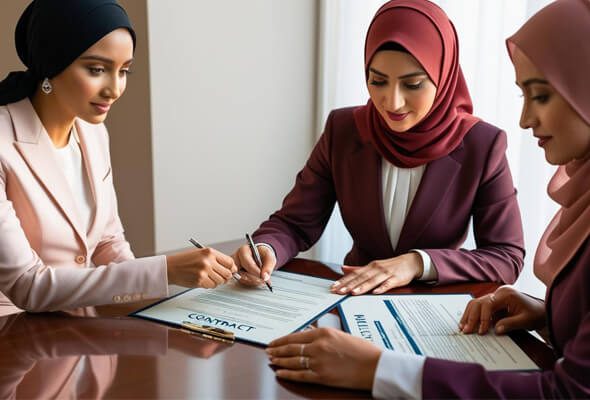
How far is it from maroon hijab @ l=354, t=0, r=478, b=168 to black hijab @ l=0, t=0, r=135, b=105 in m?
0.71

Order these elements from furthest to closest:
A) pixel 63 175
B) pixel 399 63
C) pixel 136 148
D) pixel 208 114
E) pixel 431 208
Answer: pixel 208 114, pixel 136 148, pixel 431 208, pixel 399 63, pixel 63 175

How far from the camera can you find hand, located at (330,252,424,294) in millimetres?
1400

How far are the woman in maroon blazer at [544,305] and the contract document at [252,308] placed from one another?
108 millimetres

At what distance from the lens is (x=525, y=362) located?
3.43 ft

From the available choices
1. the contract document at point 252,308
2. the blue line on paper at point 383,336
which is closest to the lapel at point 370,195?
the contract document at point 252,308

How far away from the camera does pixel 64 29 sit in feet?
4.59

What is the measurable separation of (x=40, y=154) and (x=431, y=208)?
3.44 feet

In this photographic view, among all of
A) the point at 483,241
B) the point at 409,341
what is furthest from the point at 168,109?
the point at 409,341

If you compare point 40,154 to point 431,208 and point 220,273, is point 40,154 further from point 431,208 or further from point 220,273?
point 431,208

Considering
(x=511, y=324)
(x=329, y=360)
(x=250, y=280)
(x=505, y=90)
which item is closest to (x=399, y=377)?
(x=329, y=360)

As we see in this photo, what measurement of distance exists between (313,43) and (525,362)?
7.88 ft

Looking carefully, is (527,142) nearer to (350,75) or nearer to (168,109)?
(350,75)

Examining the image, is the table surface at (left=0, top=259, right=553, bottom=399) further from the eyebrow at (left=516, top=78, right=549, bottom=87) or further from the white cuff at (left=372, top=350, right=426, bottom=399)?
the eyebrow at (left=516, top=78, right=549, bottom=87)

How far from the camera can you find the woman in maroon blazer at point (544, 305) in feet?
2.95
